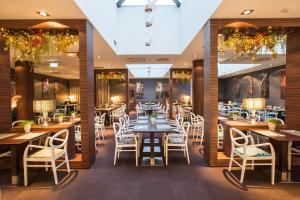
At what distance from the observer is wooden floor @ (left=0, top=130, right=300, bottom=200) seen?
3.03m

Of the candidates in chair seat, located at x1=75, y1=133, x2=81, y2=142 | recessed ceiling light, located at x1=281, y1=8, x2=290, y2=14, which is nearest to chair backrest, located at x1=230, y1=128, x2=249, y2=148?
recessed ceiling light, located at x1=281, y1=8, x2=290, y2=14

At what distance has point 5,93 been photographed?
433 cm

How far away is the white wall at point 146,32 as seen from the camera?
7.49m

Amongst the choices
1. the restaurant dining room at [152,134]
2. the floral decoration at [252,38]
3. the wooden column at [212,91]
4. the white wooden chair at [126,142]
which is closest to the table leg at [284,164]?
the restaurant dining room at [152,134]

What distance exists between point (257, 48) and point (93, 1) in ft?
12.4

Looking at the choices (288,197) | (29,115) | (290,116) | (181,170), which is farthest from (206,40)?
(29,115)

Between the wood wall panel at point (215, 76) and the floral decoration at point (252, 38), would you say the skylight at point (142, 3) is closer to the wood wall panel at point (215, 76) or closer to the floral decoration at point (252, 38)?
the floral decoration at point (252, 38)

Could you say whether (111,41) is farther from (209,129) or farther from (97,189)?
(97,189)

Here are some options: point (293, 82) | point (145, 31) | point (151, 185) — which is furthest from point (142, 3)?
point (151, 185)

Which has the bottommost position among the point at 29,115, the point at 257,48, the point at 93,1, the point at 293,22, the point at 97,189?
the point at 97,189

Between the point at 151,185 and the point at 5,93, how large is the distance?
344cm

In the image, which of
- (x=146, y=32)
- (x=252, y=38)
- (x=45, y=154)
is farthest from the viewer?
(x=146, y=32)

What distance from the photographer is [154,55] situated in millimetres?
7844

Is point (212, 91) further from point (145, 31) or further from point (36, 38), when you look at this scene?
point (145, 31)
